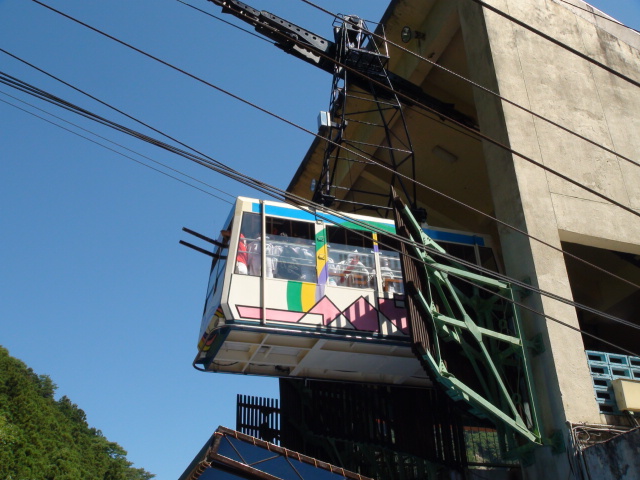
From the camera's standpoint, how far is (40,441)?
1382 inches

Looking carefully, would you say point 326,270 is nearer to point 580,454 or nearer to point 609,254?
point 580,454

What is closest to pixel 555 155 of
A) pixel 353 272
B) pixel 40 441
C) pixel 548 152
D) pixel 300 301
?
pixel 548 152

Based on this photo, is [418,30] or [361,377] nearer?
[361,377]

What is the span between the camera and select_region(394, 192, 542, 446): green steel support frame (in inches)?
462

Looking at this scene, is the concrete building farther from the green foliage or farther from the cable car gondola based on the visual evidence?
the green foliage

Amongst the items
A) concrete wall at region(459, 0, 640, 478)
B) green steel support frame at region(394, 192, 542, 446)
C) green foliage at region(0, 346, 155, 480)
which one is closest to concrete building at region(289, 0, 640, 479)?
concrete wall at region(459, 0, 640, 478)

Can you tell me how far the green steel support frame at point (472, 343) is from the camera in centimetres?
1173

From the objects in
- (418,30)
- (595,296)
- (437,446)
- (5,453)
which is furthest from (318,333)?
(5,453)

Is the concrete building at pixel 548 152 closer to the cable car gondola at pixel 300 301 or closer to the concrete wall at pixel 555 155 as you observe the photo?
the concrete wall at pixel 555 155

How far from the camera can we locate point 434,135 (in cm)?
2050

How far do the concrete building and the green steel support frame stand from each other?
0.38 m

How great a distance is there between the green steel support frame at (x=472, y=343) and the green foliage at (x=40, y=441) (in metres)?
23.8

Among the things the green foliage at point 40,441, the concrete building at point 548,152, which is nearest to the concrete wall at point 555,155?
the concrete building at point 548,152

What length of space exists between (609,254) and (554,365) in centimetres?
889
